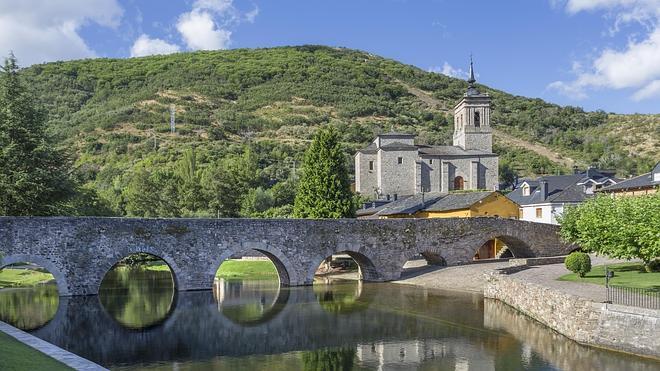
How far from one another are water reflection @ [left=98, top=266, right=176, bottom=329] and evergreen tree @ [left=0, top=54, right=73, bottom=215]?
22.5ft

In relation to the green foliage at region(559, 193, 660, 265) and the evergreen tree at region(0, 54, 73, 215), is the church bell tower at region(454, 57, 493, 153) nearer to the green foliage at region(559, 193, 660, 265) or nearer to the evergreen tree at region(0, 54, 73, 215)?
the green foliage at region(559, 193, 660, 265)

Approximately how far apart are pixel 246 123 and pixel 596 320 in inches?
4395

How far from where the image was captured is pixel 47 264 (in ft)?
104

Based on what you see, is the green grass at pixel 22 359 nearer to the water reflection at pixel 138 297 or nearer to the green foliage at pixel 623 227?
the water reflection at pixel 138 297

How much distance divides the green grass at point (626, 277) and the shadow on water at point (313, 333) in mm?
4228

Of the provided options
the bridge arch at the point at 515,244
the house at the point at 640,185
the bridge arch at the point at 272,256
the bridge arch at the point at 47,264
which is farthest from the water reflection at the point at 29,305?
the house at the point at 640,185

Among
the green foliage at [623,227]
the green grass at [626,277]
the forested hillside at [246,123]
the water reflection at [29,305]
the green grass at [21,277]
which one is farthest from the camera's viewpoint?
the forested hillside at [246,123]

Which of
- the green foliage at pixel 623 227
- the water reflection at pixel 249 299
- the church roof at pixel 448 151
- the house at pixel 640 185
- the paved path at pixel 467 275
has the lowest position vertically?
the water reflection at pixel 249 299

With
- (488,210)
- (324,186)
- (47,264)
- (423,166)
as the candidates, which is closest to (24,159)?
(47,264)

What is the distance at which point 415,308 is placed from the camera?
99.1 feet

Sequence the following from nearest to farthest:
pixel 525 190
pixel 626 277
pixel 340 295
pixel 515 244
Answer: pixel 626 277
pixel 340 295
pixel 515 244
pixel 525 190

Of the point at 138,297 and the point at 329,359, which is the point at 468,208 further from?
the point at 329,359

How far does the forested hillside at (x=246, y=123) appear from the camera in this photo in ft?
234

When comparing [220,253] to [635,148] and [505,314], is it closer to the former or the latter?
[505,314]
